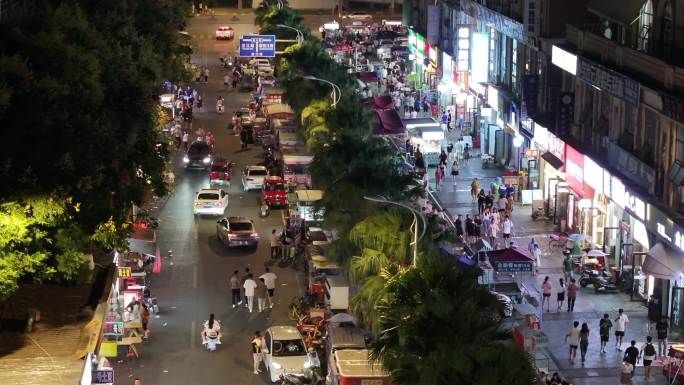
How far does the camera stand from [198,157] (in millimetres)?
82000

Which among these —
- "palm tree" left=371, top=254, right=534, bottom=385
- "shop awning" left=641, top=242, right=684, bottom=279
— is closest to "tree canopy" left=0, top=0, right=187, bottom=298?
"palm tree" left=371, top=254, right=534, bottom=385

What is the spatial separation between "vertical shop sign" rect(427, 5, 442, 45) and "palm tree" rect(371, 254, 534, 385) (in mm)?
71711

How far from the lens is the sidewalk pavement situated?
45.8 m

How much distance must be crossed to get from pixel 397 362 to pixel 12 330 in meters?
10.2

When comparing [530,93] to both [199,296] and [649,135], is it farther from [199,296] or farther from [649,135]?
[199,296]

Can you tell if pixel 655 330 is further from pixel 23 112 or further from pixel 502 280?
pixel 23 112

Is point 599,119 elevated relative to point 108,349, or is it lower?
elevated

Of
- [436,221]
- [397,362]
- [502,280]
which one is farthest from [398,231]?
[397,362]

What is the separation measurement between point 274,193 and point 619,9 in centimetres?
2037

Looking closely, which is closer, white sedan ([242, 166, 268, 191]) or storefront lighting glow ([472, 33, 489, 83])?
white sedan ([242, 166, 268, 191])

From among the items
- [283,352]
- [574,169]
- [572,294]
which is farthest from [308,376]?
[574,169]

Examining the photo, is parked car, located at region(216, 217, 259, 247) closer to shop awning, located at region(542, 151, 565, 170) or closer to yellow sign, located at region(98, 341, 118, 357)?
shop awning, located at region(542, 151, 565, 170)

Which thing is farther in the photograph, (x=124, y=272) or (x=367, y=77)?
(x=367, y=77)

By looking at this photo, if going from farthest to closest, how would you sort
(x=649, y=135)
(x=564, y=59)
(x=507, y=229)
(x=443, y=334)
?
(x=564, y=59) → (x=507, y=229) → (x=649, y=135) → (x=443, y=334)
